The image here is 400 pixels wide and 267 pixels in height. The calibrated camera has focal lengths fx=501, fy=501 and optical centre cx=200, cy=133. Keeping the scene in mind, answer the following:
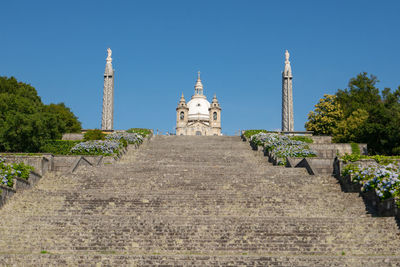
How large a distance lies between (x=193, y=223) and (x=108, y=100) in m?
36.8

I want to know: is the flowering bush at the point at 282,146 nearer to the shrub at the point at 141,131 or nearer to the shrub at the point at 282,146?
the shrub at the point at 282,146

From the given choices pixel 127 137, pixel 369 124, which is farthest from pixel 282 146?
pixel 127 137

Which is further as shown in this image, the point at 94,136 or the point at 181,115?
the point at 181,115

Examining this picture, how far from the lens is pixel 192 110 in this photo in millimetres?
110375

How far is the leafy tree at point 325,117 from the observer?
50656 mm

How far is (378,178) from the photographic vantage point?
1859 cm

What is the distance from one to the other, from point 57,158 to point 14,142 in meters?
7.47

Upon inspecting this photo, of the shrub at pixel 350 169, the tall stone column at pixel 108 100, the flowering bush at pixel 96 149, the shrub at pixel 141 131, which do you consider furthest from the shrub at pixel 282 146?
the tall stone column at pixel 108 100

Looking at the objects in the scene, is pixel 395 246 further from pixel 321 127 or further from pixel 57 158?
pixel 321 127

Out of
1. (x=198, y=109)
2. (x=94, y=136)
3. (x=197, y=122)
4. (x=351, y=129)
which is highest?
(x=198, y=109)

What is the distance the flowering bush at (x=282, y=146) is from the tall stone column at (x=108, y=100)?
1857cm

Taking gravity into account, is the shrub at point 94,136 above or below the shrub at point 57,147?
above

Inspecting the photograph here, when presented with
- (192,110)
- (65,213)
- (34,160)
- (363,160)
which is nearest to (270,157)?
(363,160)

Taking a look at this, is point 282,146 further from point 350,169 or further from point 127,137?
point 127,137
